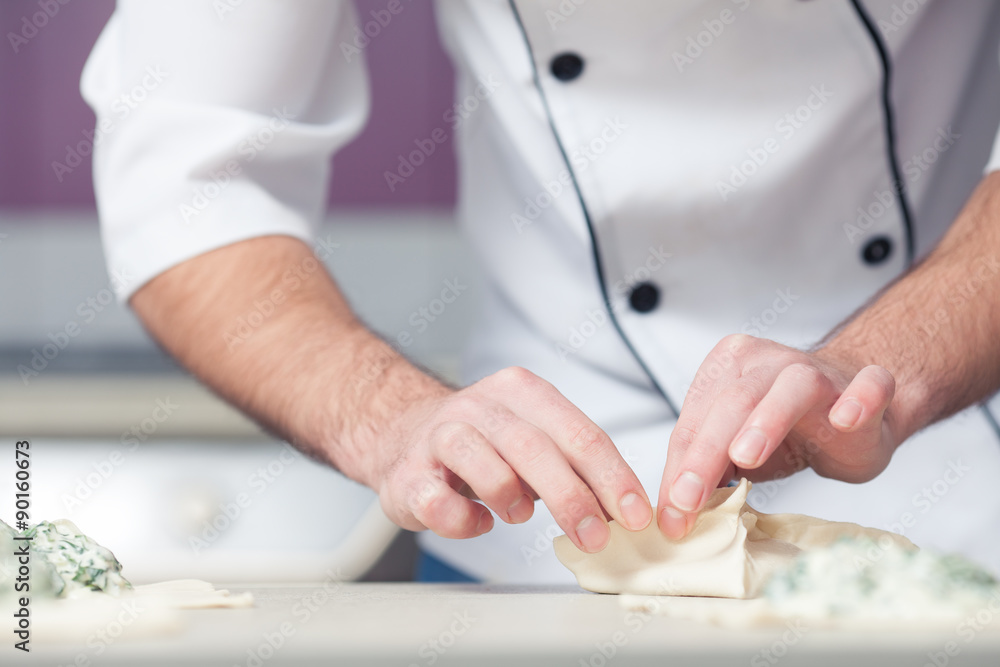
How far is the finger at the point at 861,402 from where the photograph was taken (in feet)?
2.18

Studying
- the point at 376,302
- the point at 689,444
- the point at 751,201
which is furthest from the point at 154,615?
the point at 376,302

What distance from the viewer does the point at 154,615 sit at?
47 centimetres

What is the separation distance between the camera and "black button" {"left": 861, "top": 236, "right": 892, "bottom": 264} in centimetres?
102

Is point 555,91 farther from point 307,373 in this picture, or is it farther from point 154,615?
point 154,615

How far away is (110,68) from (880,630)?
0.98m

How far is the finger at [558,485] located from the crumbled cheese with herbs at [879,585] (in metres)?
0.13

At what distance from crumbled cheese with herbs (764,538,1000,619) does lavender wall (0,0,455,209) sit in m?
1.80
